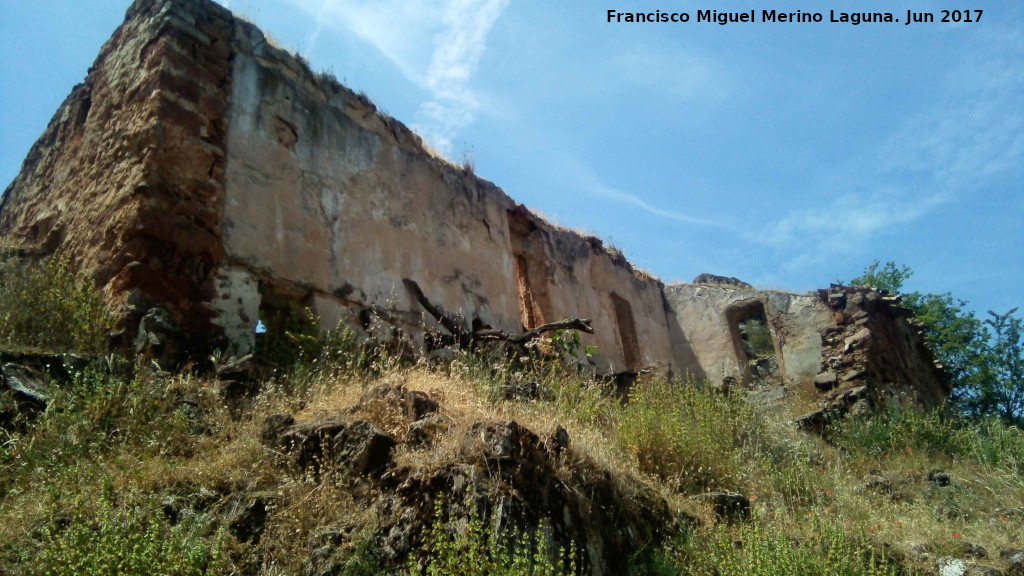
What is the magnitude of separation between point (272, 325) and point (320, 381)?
1.01 metres

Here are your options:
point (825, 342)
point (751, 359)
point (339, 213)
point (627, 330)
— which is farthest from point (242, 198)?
point (751, 359)

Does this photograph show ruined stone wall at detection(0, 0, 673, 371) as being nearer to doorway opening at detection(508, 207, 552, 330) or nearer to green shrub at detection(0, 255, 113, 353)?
green shrub at detection(0, 255, 113, 353)

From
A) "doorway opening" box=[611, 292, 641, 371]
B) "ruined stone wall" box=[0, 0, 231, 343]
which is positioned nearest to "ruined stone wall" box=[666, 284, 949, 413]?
"doorway opening" box=[611, 292, 641, 371]

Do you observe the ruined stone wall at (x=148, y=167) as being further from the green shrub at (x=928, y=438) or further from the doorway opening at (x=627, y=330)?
the doorway opening at (x=627, y=330)

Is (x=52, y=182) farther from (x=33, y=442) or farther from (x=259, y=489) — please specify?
(x=259, y=489)

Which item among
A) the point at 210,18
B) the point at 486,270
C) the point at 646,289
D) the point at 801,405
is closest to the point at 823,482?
the point at 486,270

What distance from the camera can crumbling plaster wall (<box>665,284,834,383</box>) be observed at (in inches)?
468

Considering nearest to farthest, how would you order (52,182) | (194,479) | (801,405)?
1. (194,479)
2. (52,182)
3. (801,405)

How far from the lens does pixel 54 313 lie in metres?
5.37

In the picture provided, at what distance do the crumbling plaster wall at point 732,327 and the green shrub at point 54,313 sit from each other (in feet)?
31.6

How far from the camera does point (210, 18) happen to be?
6.86 metres

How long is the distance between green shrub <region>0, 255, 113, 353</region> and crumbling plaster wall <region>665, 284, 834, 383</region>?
964 cm

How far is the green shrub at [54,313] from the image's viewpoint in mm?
5172

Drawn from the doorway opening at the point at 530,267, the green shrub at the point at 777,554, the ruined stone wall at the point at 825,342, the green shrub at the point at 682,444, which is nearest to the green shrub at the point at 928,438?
the ruined stone wall at the point at 825,342
